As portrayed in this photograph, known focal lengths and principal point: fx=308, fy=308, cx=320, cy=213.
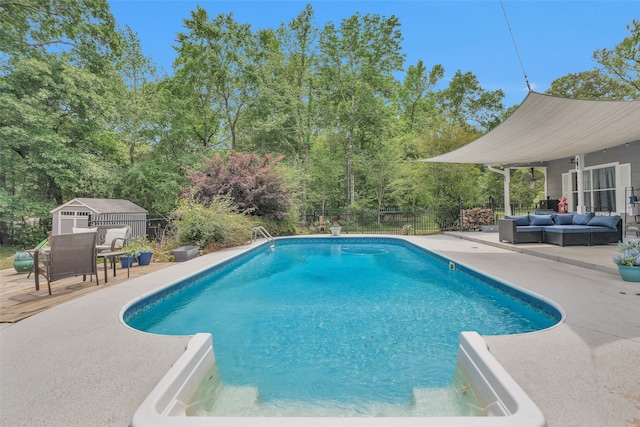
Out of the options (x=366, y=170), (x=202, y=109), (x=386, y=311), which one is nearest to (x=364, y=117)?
(x=366, y=170)

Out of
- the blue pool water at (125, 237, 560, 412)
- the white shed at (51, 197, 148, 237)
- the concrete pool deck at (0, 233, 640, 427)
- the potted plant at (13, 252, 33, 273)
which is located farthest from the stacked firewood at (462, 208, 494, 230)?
the potted plant at (13, 252, 33, 273)

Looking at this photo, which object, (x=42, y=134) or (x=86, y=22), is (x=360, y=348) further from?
(x=42, y=134)

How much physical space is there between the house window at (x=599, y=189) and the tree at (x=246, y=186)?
9.93m

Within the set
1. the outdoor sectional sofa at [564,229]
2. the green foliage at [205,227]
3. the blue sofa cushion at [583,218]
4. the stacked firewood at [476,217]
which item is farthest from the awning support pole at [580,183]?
the green foliage at [205,227]

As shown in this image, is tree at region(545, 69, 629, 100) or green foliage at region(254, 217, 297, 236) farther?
tree at region(545, 69, 629, 100)

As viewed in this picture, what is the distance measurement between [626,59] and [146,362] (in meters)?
22.3

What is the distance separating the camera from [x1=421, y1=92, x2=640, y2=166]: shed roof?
5016 millimetres

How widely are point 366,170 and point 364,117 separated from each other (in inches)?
131

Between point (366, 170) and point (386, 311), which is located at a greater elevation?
point (366, 170)

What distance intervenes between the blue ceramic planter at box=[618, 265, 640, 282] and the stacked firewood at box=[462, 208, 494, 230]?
8.10 meters

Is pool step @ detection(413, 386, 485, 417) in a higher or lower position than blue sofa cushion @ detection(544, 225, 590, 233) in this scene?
lower

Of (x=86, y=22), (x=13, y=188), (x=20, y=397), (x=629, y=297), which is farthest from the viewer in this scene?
(x=13, y=188)

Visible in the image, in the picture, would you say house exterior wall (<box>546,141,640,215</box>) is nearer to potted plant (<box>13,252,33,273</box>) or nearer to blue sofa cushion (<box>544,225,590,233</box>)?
blue sofa cushion (<box>544,225,590,233</box>)

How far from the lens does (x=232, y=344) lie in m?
3.09
